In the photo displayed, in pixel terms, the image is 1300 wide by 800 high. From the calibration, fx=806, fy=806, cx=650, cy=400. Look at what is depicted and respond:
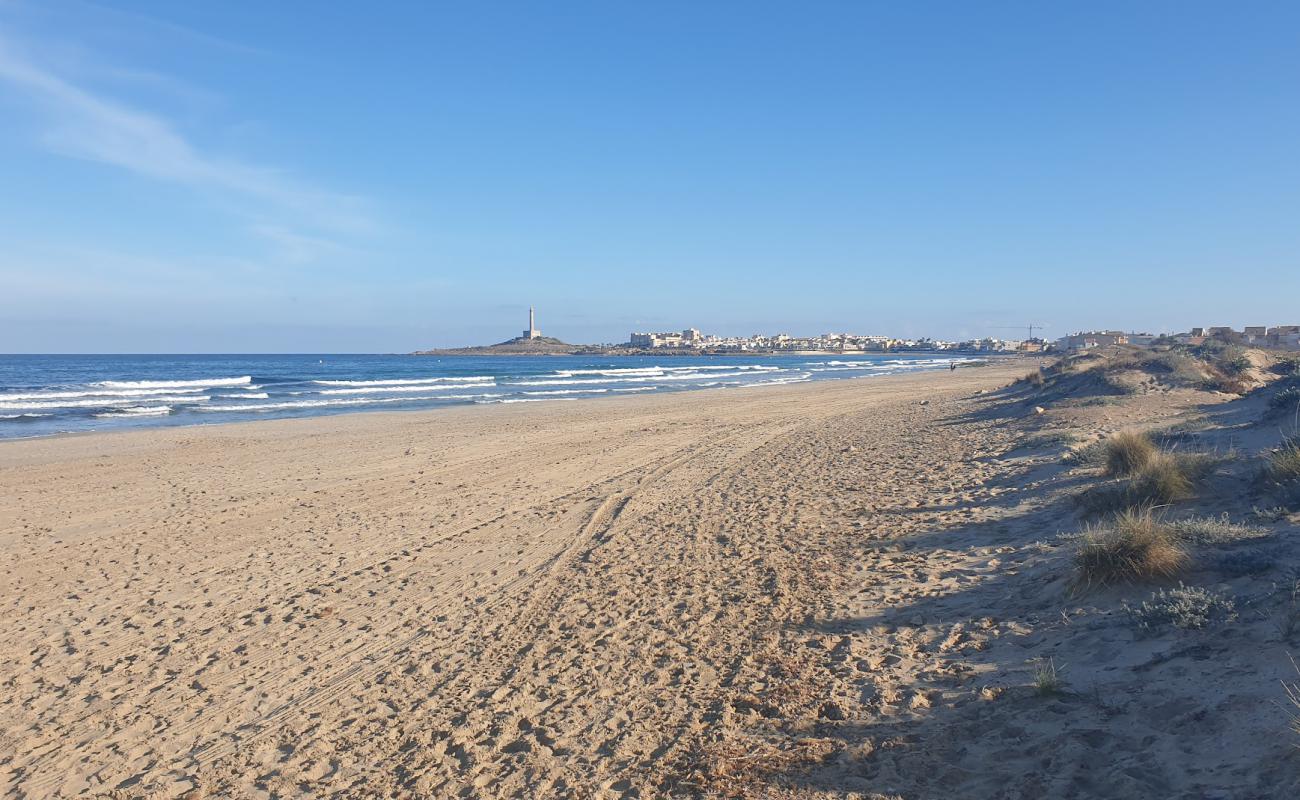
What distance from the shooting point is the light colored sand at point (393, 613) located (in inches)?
176

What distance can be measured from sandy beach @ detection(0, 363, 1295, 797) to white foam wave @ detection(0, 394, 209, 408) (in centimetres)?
2269

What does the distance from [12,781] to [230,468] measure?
1159cm

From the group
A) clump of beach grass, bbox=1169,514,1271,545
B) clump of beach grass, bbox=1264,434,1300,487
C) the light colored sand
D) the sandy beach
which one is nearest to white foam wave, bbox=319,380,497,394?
the light colored sand

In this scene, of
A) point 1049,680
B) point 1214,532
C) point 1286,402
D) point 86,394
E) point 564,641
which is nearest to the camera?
point 1049,680

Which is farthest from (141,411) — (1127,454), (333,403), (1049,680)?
(1049,680)

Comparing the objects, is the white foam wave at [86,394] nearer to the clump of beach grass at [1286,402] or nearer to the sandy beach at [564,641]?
the sandy beach at [564,641]

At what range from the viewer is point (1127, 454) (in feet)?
29.1

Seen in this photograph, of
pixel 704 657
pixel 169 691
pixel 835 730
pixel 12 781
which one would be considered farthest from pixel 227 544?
pixel 835 730

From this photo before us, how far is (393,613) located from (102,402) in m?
33.5

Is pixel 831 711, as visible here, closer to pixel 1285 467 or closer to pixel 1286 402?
pixel 1285 467

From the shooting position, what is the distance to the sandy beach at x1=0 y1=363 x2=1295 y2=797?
4.10 metres

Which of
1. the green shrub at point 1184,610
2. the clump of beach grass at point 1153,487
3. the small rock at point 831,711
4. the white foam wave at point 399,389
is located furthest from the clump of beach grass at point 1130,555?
the white foam wave at point 399,389

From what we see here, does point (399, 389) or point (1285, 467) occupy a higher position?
point (1285, 467)

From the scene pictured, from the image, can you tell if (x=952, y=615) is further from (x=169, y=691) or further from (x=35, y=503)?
(x=35, y=503)
